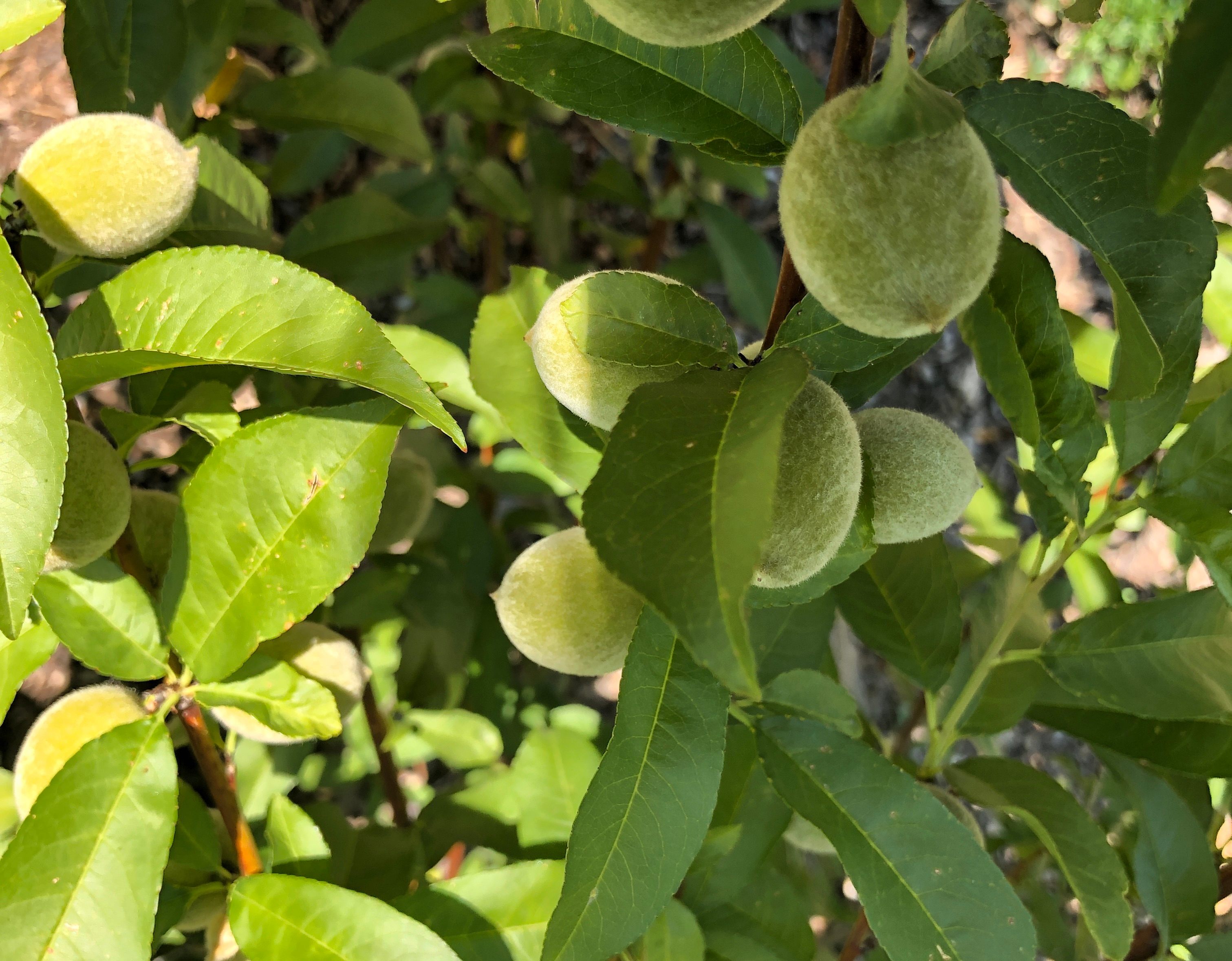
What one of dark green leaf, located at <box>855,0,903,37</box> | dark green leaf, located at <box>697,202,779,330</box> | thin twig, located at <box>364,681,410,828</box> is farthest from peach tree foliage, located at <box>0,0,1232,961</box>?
dark green leaf, located at <box>697,202,779,330</box>

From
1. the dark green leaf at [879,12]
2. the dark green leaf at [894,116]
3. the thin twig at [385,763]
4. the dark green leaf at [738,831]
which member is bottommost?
the thin twig at [385,763]

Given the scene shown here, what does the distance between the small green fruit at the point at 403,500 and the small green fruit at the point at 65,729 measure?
1.44 feet

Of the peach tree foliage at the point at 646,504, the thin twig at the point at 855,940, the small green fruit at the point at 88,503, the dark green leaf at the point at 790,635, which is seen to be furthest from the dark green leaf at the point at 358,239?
the thin twig at the point at 855,940

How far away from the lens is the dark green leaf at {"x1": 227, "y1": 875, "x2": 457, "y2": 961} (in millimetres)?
728

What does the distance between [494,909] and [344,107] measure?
1.13m

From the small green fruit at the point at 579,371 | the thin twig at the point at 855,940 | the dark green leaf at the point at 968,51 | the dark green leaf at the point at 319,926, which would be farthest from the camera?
the thin twig at the point at 855,940

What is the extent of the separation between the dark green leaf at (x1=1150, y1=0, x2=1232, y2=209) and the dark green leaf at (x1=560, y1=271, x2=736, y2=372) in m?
0.28

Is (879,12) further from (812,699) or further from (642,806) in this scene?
(812,699)

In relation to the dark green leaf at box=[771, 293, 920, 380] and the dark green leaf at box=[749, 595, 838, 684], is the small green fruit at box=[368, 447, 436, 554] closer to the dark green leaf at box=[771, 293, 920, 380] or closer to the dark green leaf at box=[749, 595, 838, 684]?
the dark green leaf at box=[749, 595, 838, 684]

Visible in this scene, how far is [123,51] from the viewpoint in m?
0.97

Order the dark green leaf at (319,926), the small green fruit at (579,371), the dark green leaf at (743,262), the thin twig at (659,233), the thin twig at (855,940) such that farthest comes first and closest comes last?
the thin twig at (659,233) < the dark green leaf at (743,262) < the thin twig at (855,940) < the dark green leaf at (319,926) < the small green fruit at (579,371)

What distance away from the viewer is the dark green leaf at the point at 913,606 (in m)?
1.04

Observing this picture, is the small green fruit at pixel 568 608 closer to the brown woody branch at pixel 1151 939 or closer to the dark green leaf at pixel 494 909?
the dark green leaf at pixel 494 909

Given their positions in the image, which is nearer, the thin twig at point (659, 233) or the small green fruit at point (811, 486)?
the small green fruit at point (811, 486)
